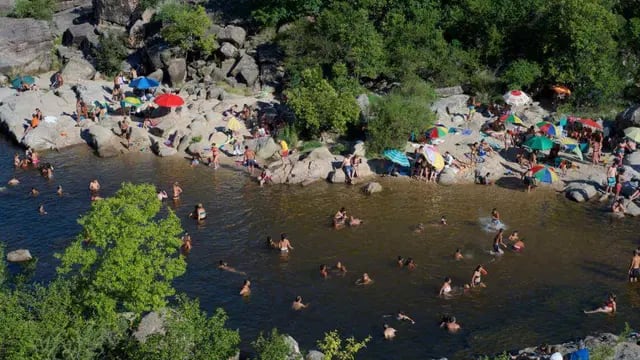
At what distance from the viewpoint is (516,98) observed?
145 ft

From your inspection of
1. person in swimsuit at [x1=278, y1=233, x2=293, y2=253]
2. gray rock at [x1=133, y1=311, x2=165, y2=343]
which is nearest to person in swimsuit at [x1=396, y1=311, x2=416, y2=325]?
person in swimsuit at [x1=278, y1=233, x2=293, y2=253]

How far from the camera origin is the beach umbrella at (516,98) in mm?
44062

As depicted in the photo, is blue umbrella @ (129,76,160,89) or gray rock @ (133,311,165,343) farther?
blue umbrella @ (129,76,160,89)

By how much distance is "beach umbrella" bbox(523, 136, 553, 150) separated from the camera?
124ft

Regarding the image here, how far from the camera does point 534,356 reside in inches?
895

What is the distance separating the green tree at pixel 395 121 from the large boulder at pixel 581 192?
901 centimetres

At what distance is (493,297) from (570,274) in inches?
164

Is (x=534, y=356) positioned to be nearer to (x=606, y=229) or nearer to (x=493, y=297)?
(x=493, y=297)

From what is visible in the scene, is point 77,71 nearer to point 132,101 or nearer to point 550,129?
point 132,101

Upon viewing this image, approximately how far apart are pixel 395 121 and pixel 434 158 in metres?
3.45

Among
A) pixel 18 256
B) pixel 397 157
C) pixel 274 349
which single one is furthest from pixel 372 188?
pixel 274 349

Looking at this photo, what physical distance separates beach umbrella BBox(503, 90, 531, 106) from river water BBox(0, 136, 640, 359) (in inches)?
353

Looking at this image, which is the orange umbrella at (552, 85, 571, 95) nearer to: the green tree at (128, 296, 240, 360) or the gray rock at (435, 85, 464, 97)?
the gray rock at (435, 85, 464, 97)

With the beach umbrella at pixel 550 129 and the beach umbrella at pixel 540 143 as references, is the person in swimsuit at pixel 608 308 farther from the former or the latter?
the beach umbrella at pixel 550 129
